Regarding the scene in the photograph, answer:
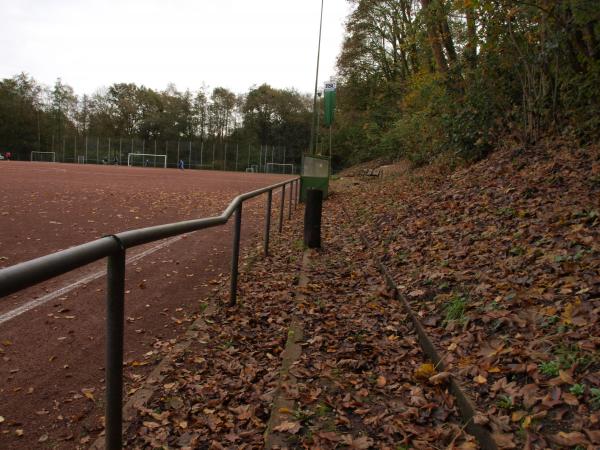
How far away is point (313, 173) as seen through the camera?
1403cm

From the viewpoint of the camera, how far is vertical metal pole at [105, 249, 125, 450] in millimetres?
1880

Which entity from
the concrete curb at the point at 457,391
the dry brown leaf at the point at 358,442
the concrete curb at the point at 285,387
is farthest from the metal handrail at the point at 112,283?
the concrete curb at the point at 457,391

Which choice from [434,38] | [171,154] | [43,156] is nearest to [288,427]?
[434,38]

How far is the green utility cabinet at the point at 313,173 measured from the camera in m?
13.7

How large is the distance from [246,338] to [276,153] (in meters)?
58.7

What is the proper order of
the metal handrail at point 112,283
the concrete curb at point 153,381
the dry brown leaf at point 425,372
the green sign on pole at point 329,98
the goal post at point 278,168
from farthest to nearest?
the goal post at point 278,168 → the green sign on pole at point 329,98 → the dry brown leaf at point 425,372 → the concrete curb at point 153,381 → the metal handrail at point 112,283

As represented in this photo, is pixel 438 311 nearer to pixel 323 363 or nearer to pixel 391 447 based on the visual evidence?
pixel 323 363

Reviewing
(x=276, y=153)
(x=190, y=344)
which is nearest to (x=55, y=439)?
(x=190, y=344)

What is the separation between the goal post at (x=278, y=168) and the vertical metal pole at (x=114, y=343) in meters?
57.5

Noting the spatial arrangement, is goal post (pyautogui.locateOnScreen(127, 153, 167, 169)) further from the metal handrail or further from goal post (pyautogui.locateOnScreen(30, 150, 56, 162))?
the metal handrail

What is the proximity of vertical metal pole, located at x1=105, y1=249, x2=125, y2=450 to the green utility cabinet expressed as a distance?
38.2ft

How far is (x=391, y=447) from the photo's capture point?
2393mm

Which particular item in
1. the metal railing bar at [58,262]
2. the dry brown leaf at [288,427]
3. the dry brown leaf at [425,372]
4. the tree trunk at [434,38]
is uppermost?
the tree trunk at [434,38]

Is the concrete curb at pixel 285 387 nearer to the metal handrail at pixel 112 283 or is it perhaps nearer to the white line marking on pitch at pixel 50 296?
the metal handrail at pixel 112 283
